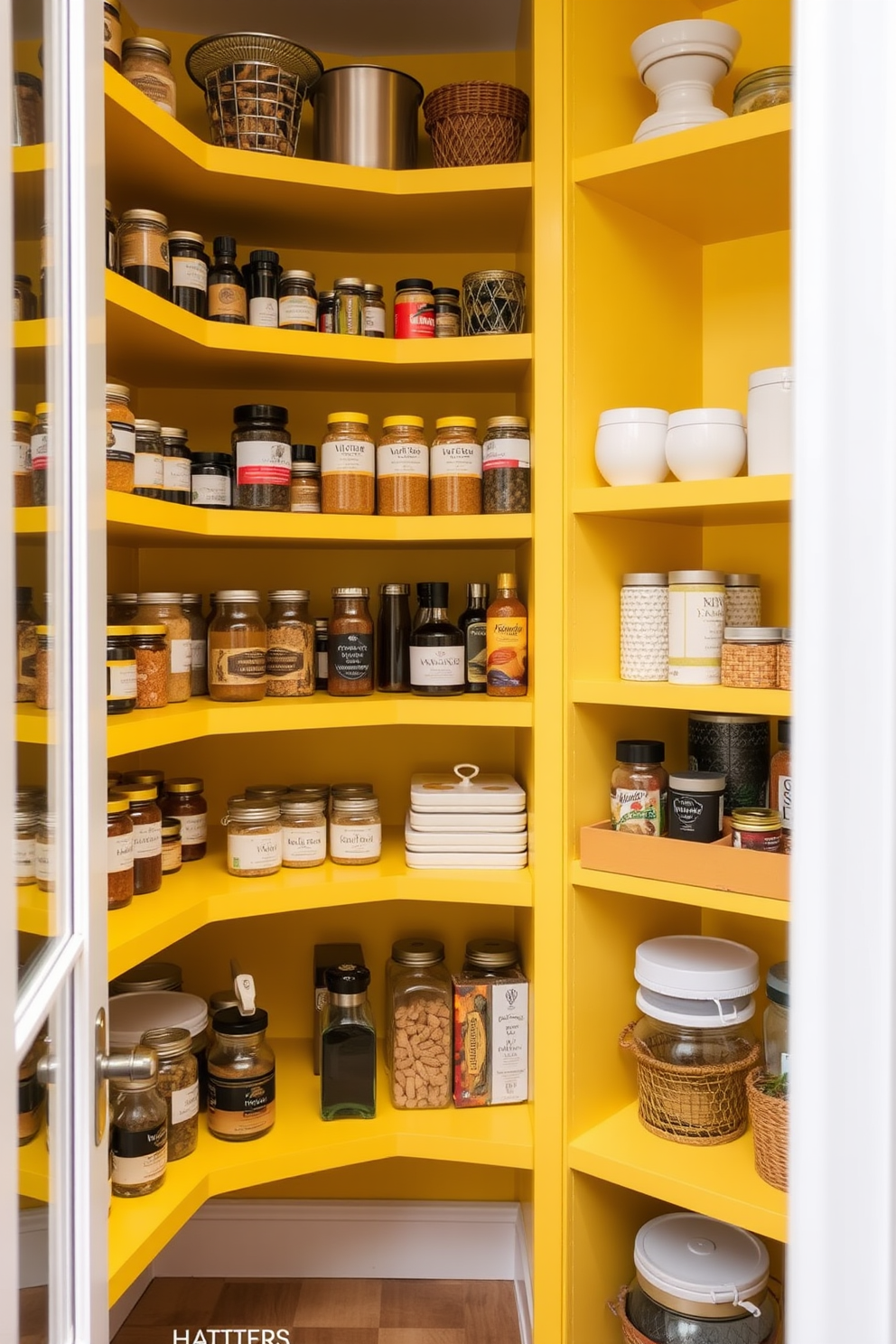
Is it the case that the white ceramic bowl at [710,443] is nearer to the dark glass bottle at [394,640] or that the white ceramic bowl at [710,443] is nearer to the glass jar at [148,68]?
the dark glass bottle at [394,640]

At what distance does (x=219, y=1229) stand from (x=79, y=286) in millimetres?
1888

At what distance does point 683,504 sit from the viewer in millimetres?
1508

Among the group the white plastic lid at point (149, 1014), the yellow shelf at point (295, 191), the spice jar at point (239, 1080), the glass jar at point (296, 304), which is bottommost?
the spice jar at point (239, 1080)

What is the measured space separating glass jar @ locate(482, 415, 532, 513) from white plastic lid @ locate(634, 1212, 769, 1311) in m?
1.19

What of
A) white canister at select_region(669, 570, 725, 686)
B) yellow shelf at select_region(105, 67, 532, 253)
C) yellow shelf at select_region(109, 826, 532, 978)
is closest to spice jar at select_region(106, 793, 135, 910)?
yellow shelf at select_region(109, 826, 532, 978)

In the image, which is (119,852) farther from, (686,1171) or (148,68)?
(148,68)

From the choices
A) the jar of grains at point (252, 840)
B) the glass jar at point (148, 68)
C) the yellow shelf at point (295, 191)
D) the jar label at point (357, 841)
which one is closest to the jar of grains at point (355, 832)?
the jar label at point (357, 841)

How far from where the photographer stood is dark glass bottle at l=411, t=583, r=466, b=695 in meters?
1.77

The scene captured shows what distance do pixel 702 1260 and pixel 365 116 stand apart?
75.3 inches

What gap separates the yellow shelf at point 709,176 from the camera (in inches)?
56.9

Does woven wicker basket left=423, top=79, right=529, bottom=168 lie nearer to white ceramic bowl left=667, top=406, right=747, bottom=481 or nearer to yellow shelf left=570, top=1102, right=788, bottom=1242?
white ceramic bowl left=667, top=406, right=747, bottom=481

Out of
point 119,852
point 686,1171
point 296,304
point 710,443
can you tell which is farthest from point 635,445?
point 686,1171

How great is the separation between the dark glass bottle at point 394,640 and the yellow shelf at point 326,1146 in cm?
74

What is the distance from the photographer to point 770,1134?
58.2 inches
